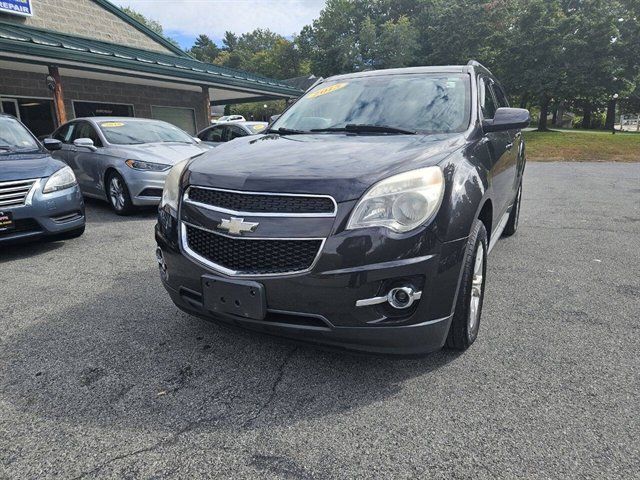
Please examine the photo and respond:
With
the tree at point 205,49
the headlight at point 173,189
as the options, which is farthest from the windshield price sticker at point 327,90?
the tree at point 205,49

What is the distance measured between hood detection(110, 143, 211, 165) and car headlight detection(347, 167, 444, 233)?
204 inches

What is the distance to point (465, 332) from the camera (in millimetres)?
2395

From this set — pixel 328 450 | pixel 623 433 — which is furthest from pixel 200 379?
pixel 623 433

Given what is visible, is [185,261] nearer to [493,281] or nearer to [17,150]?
[493,281]

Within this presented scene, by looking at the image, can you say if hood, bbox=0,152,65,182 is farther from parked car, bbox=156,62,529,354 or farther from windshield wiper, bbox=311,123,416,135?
windshield wiper, bbox=311,123,416,135

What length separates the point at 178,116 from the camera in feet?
56.4

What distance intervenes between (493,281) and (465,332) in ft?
5.04

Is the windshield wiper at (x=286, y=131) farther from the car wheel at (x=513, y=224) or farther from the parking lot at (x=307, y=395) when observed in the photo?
the car wheel at (x=513, y=224)

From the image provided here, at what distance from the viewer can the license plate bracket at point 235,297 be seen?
207cm

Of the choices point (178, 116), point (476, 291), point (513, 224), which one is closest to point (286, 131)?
point (476, 291)

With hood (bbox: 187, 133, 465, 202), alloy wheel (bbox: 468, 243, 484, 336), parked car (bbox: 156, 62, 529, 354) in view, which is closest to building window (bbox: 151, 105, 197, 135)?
hood (bbox: 187, 133, 465, 202)

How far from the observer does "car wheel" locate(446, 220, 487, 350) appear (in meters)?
2.25

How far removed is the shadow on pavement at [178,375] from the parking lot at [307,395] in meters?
0.01

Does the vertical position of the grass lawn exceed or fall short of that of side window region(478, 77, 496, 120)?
it falls short
